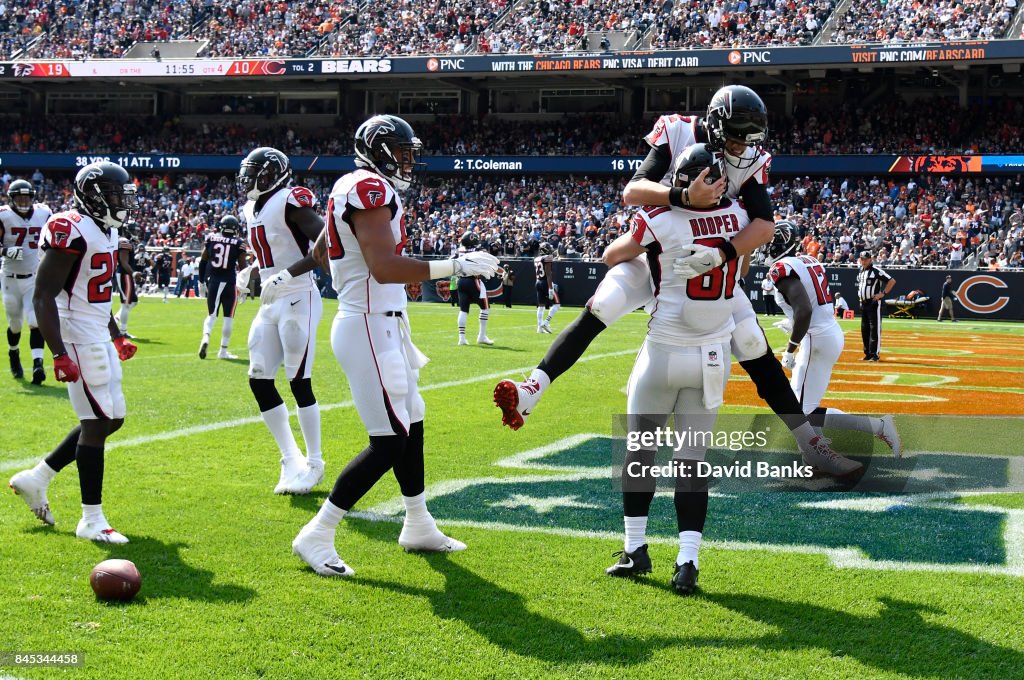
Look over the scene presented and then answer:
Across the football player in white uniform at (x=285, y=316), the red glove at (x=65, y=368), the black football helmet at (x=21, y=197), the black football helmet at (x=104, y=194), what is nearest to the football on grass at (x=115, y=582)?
the red glove at (x=65, y=368)

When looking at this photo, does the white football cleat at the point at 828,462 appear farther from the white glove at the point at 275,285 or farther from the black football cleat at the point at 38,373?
the black football cleat at the point at 38,373

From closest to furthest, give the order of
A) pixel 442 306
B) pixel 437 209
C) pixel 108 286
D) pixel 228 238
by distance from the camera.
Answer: pixel 108 286 < pixel 228 238 < pixel 442 306 < pixel 437 209

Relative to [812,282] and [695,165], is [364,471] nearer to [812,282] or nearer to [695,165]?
[695,165]

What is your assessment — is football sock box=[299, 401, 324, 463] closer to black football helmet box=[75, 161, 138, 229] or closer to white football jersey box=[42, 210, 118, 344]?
white football jersey box=[42, 210, 118, 344]

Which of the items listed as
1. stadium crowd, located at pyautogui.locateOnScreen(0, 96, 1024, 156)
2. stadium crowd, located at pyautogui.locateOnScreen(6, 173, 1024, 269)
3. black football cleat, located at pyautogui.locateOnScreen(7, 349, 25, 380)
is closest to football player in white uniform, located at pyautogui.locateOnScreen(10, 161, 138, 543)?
black football cleat, located at pyautogui.locateOnScreen(7, 349, 25, 380)

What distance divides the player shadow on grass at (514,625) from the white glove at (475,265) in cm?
133

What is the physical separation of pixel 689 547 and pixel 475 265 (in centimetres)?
150

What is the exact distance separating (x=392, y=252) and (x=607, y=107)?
3772cm

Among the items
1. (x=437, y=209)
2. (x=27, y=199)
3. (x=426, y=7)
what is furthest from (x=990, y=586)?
(x=426, y=7)

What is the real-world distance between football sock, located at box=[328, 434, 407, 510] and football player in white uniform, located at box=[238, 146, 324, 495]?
154 centimetres

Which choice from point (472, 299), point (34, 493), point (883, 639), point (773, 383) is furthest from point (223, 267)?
point (883, 639)

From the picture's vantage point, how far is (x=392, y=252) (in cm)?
449

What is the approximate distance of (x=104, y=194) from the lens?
5.05 meters

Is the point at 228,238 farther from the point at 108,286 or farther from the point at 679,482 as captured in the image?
the point at 679,482
